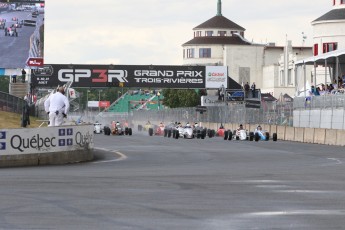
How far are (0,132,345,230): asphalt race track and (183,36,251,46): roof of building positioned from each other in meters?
151

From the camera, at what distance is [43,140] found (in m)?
A: 27.6

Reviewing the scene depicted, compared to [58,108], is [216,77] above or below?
above

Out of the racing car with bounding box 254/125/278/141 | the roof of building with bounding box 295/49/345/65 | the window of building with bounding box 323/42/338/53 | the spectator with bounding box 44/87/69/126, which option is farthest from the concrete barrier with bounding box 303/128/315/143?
the window of building with bounding box 323/42/338/53

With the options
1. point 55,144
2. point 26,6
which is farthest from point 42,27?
point 55,144

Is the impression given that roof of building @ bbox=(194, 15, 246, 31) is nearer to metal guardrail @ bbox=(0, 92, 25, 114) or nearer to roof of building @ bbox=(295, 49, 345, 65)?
roof of building @ bbox=(295, 49, 345, 65)

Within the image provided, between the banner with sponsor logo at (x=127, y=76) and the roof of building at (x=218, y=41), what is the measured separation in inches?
3435

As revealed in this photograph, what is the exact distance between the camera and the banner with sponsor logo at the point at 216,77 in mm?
90250

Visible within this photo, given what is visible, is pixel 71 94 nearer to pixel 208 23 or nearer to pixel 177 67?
pixel 177 67

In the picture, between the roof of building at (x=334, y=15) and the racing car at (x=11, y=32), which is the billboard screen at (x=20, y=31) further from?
the roof of building at (x=334, y=15)

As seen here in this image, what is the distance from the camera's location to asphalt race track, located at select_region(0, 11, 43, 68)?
64.6 metres

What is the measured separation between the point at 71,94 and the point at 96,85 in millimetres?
27750

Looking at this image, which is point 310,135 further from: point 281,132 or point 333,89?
point 281,132

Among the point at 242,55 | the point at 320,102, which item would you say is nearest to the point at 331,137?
the point at 320,102

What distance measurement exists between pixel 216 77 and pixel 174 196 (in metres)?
73.8
